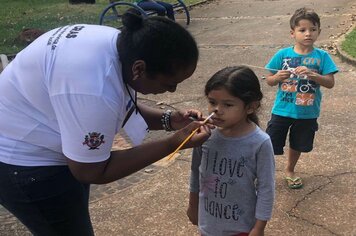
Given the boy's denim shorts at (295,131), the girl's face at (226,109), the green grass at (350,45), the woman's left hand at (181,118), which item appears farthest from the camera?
the green grass at (350,45)

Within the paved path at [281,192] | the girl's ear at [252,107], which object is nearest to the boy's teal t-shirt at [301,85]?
the paved path at [281,192]

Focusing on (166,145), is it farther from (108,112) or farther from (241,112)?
(241,112)

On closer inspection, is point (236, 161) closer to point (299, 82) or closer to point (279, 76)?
point (279, 76)

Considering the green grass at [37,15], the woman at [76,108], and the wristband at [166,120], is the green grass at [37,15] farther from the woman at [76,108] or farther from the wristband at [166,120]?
the woman at [76,108]

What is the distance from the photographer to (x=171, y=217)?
144 inches

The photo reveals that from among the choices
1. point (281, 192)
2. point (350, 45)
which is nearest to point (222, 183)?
point (281, 192)

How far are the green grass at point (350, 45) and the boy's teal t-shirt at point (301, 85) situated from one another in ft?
13.5

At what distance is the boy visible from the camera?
370cm

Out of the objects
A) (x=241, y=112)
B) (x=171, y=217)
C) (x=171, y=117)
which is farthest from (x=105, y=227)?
(x=241, y=112)

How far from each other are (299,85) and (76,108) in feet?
7.81

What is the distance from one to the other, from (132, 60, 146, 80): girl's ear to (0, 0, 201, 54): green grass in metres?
7.37

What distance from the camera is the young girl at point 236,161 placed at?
2297mm

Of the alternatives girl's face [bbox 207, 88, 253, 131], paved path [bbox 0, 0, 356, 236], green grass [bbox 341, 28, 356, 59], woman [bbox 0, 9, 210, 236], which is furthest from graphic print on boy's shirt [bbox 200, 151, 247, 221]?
green grass [bbox 341, 28, 356, 59]

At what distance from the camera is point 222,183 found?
2.38 metres
